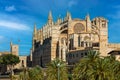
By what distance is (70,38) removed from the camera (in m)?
128

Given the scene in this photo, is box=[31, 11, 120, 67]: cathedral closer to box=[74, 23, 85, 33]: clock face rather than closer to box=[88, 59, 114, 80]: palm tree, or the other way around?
box=[74, 23, 85, 33]: clock face

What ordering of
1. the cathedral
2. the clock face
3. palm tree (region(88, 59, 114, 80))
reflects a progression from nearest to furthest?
palm tree (region(88, 59, 114, 80)) → the cathedral → the clock face

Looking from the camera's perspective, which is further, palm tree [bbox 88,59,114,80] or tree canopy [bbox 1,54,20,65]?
tree canopy [bbox 1,54,20,65]

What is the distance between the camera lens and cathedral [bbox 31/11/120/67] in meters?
120

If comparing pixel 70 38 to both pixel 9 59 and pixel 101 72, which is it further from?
pixel 101 72

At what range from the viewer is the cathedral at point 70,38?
120 m

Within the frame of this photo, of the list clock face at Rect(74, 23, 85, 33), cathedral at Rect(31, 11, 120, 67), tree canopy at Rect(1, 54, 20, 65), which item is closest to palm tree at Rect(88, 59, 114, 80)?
cathedral at Rect(31, 11, 120, 67)

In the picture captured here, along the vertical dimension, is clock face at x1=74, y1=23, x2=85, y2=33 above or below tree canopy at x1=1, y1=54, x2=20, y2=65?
above

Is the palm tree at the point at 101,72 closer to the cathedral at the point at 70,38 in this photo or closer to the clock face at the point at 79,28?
the cathedral at the point at 70,38

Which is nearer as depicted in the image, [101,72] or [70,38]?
[101,72]

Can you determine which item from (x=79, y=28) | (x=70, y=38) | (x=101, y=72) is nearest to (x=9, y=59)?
(x=70, y=38)

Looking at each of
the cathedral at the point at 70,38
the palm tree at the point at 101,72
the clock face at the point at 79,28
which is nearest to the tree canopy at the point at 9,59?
the cathedral at the point at 70,38

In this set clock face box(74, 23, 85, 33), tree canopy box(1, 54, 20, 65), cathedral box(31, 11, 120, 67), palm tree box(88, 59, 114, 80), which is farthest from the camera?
tree canopy box(1, 54, 20, 65)

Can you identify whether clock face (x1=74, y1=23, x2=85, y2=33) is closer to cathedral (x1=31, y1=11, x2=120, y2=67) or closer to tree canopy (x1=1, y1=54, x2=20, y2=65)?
cathedral (x1=31, y1=11, x2=120, y2=67)
